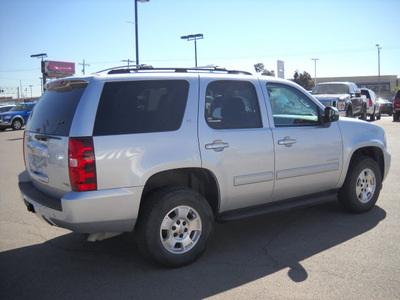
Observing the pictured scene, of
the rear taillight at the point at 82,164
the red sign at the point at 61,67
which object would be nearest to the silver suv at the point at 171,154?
the rear taillight at the point at 82,164

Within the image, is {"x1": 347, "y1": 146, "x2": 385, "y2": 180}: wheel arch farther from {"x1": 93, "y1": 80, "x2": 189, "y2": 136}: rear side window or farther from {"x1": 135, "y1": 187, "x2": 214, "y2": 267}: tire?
{"x1": 93, "y1": 80, "x2": 189, "y2": 136}: rear side window

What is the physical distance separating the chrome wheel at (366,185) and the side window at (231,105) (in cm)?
191

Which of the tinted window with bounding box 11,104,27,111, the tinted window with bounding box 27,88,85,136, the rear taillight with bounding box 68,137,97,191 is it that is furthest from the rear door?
the tinted window with bounding box 11,104,27,111

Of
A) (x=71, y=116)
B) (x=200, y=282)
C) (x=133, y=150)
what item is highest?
(x=71, y=116)

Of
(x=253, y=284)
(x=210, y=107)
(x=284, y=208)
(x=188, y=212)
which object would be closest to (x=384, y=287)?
(x=253, y=284)

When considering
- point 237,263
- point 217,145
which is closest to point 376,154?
point 217,145

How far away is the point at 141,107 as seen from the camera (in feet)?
13.0

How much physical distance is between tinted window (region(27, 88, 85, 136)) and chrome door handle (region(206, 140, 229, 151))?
1.32 m

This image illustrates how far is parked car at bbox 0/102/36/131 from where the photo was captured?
26845mm

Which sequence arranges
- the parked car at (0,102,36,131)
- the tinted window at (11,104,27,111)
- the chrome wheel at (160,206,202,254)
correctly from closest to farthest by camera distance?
the chrome wheel at (160,206,202,254), the parked car at (0,102,36,131), the tinted window at (11,104,27,111)

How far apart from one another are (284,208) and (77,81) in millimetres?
2628

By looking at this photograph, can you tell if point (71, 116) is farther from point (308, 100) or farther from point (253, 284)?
point (308, 100)

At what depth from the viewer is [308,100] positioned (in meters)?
5.33

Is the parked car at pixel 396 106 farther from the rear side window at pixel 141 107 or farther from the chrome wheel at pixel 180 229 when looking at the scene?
the chrome wheel at pixel 180 229
